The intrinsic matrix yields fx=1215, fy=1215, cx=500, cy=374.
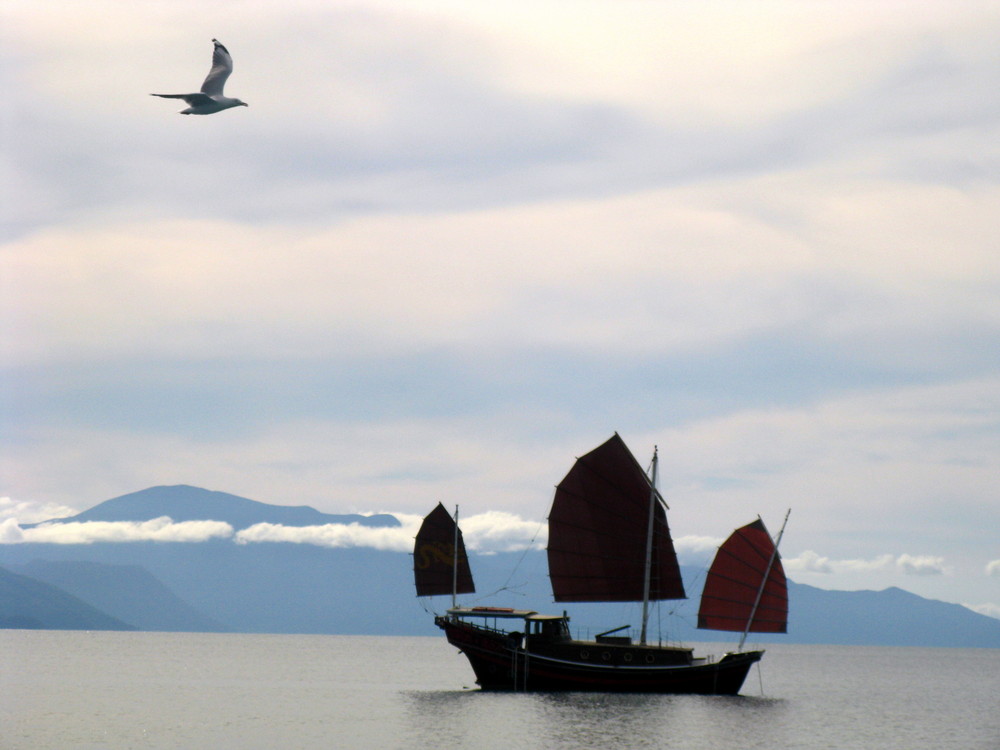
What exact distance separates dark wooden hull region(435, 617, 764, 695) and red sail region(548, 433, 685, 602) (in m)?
3.16

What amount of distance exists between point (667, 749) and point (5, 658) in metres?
126

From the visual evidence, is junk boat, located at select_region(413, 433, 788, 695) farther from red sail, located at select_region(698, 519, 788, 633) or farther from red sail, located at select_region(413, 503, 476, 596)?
→ red sail, located at select_region(413, 503, 476, 596)

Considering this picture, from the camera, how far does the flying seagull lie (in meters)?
35.1

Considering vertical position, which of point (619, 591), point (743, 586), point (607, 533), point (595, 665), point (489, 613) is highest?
point (607, 533)

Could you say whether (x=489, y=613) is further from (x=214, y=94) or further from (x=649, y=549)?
(x=214, y=94)

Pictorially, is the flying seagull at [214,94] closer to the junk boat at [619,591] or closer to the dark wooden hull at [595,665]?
the junk boat at [619,591]

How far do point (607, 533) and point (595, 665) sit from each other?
24.3 feet

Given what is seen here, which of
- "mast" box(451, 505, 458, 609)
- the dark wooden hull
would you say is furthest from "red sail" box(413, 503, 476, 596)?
Result: the dark wooden hull

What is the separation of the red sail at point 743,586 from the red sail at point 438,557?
15.1 metres

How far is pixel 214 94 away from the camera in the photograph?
38.0 m

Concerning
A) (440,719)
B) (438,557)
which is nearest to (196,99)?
(440,719)

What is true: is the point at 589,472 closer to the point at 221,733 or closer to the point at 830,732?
the point at 830,732

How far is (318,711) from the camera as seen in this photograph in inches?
2916

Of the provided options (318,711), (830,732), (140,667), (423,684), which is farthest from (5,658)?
(830,732)
